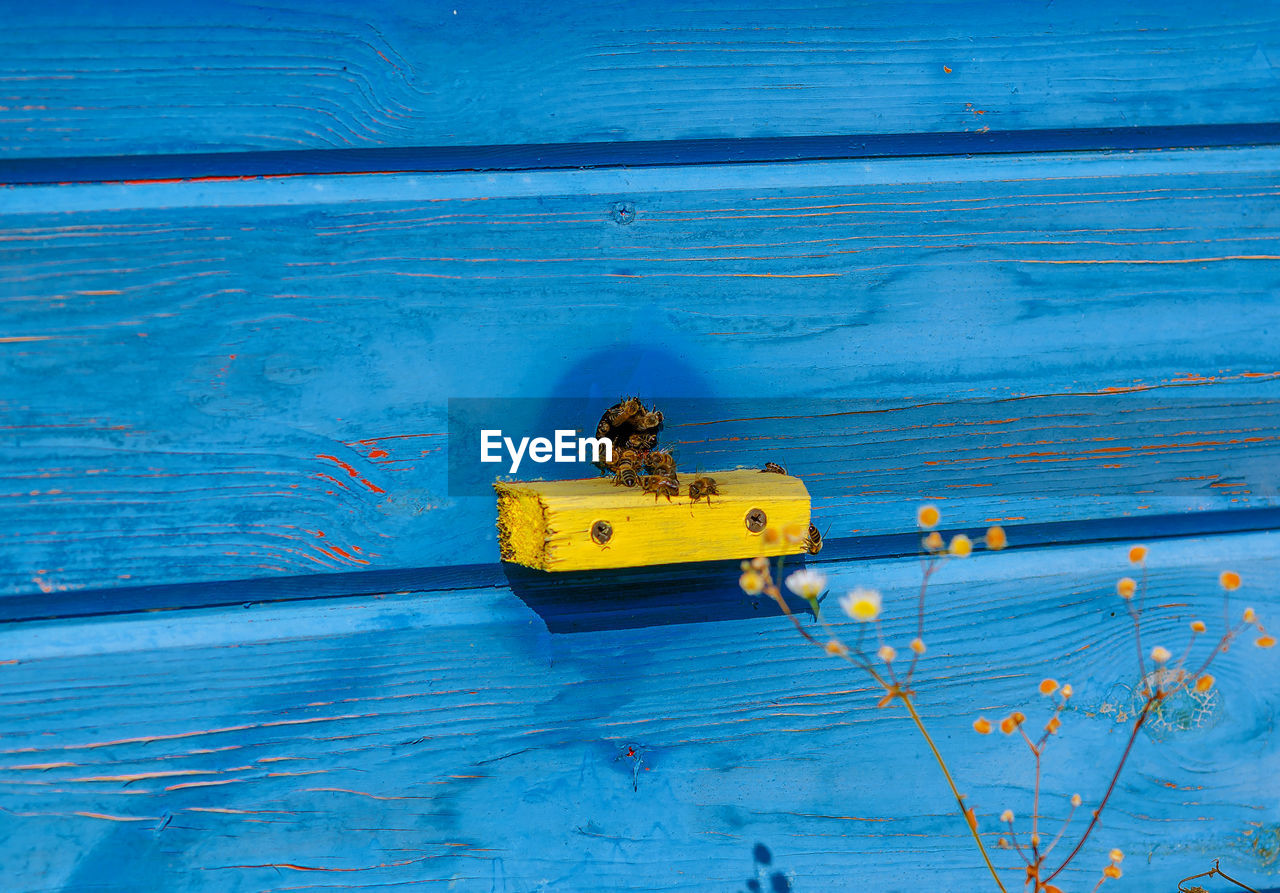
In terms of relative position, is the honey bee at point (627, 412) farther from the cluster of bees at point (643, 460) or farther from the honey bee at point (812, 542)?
the honey bee at point (812, 542)

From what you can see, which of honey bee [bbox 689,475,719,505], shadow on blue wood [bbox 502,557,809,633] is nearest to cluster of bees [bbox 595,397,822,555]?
honey bee [bbox 689,475,719,505]

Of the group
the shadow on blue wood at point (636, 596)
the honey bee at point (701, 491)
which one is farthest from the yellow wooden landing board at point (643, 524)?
the shadow on blue wood at point (636, 596)

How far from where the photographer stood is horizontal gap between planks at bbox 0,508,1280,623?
765 millimetres

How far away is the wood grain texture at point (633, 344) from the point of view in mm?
747

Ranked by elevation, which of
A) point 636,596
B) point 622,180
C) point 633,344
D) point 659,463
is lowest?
point 636,596

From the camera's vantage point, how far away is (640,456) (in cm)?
73

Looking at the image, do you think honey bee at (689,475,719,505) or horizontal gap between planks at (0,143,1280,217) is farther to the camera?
horizontal gap between planks at (0,143,1280,217)

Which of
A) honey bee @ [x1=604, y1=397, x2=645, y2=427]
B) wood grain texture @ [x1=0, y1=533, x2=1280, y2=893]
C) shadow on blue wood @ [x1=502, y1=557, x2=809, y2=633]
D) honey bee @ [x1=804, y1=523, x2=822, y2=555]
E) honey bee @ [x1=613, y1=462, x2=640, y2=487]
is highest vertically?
honey bee @ [x1=604, y1=397, x2=645, y2=427]

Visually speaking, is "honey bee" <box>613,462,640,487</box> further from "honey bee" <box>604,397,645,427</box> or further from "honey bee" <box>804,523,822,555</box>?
"honey bee" <box>804,523,822,555</box>

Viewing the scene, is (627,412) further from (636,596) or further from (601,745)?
(601,745)

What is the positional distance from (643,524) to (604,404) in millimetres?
194

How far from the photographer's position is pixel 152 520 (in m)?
0.76

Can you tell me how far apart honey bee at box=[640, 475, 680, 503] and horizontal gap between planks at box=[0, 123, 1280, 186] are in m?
0.35

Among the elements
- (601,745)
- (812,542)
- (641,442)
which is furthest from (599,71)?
(601,745)
